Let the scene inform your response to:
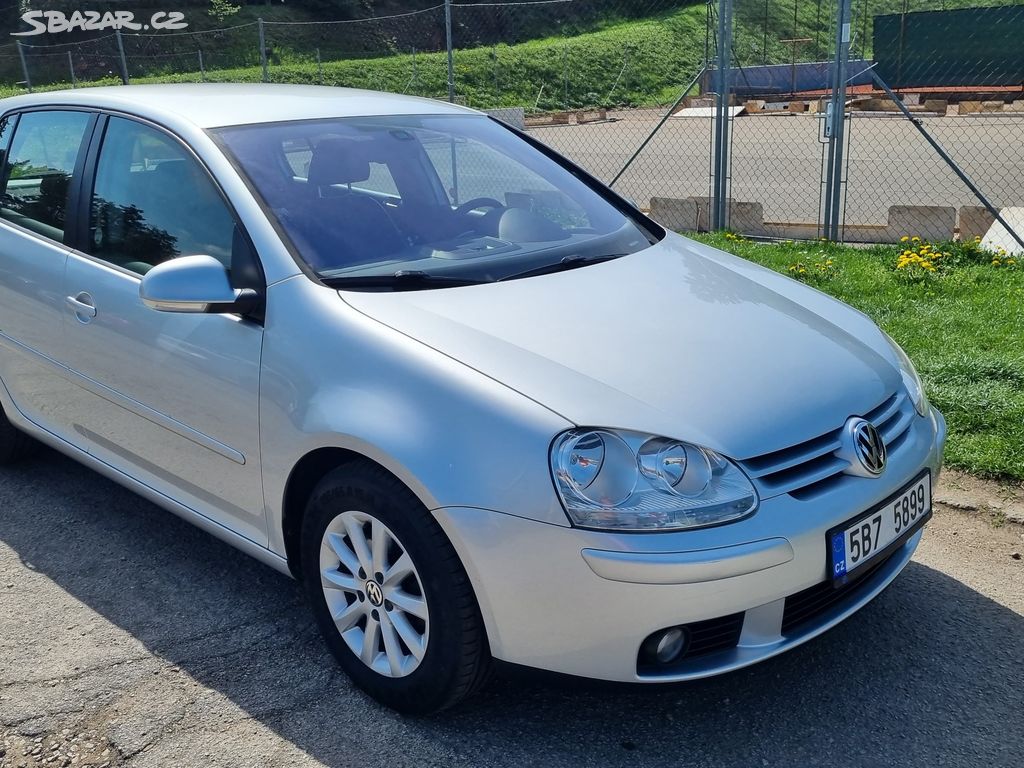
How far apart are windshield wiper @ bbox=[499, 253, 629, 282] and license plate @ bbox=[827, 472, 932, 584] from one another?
1.18m

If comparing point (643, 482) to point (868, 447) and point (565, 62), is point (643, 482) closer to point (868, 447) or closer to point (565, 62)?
point (868, 447)

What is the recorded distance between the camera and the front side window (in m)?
3.05

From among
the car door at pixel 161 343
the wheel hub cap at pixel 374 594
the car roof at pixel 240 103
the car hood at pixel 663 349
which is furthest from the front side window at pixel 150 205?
the wheel hub cap at pixel 374 594

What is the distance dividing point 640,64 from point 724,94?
26.7 m

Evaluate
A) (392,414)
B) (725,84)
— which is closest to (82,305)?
(392,414)

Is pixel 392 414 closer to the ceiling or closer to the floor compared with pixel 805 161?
closer to the ceiling

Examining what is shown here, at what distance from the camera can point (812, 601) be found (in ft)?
8.16

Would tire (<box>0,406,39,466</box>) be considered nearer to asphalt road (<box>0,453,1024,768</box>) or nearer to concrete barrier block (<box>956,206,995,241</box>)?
asphalt road (<box>0,453,1024,768</box>)

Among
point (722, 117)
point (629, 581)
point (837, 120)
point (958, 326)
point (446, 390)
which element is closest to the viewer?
point (629, 581)

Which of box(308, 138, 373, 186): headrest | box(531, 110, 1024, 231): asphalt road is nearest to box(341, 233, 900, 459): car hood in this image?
box(308, 138, 373, 186): headrest

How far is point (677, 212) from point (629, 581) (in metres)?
7.04

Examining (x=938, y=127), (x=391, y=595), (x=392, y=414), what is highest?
(x=392, y=414)

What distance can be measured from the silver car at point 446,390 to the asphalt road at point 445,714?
213 millimetres

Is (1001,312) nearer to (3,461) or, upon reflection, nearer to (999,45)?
(3,461)
